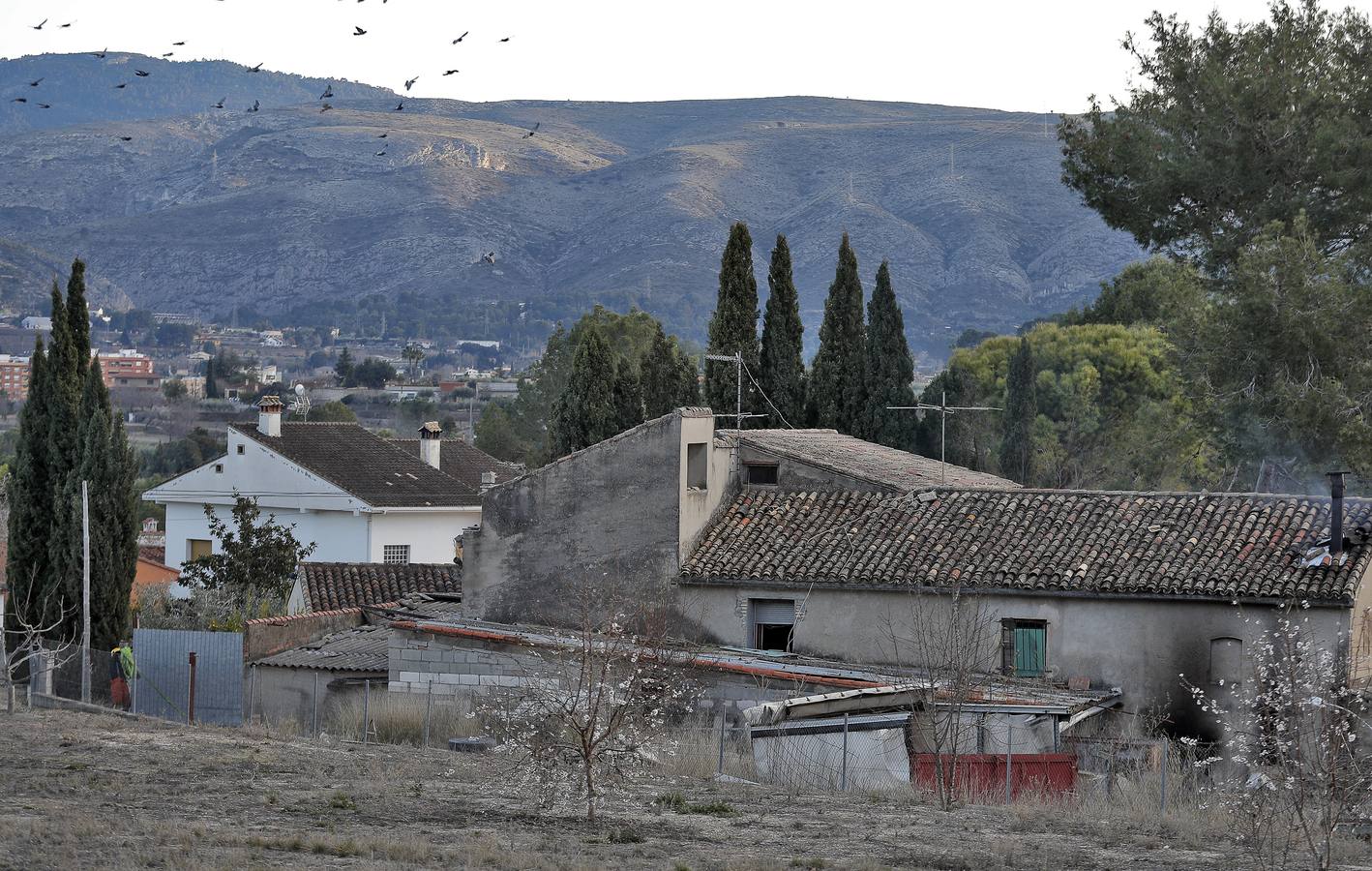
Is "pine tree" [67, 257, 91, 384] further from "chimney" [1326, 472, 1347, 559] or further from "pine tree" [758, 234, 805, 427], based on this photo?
"chimney" [1326, 472, 1347, 559]

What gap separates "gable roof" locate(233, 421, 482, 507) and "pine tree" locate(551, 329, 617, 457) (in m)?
10.8

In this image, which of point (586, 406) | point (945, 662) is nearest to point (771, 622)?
point (945, 662)

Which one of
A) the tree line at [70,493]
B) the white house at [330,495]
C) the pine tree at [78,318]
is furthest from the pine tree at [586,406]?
the pine tree at [78,318]

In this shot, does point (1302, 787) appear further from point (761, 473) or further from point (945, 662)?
point (761, 473)

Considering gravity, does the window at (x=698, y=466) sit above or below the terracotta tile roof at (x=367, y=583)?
above

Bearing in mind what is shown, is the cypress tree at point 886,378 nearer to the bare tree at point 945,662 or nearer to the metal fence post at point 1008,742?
the bare tree at point 945,662

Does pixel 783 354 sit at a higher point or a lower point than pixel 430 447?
higher

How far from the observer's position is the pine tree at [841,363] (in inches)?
1999

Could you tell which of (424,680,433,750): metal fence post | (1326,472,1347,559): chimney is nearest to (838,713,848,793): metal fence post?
(424,680,433,750): metal fence post

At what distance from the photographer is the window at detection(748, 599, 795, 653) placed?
98.8 feet

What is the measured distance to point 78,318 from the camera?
132ft

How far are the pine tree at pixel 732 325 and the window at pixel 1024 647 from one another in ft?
61.2

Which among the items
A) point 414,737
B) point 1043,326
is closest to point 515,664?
point 414,737

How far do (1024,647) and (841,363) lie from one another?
946 inches
